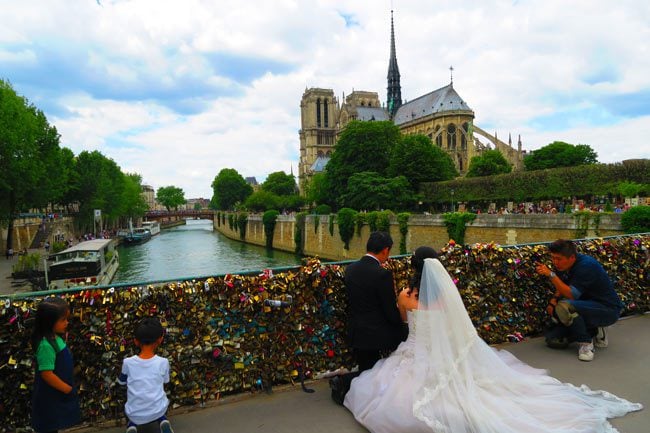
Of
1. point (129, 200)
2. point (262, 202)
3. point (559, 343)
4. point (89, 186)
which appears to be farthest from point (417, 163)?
point (129, 200)

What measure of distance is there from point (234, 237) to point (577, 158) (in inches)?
1929

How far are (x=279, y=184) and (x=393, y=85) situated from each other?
120ft

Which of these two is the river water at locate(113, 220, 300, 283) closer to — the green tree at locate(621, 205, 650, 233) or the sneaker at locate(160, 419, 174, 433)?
the green tree at locate(621, 205, 650, 233)

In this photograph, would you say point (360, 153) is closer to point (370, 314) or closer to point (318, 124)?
point (370, 314)

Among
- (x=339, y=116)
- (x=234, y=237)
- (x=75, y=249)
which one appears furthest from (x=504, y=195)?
(x=339, y=116)

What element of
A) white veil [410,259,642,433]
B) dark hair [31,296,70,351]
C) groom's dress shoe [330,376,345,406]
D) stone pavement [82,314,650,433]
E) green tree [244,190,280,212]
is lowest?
stone pavement [82,314,650,433]

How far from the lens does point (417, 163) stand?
4506 centimetres

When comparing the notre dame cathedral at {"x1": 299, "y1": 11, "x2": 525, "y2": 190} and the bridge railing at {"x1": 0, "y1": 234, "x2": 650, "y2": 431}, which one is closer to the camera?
the bridge railing at {"x1": 0, "y1": 234, "x2": 650, "y2": 431}

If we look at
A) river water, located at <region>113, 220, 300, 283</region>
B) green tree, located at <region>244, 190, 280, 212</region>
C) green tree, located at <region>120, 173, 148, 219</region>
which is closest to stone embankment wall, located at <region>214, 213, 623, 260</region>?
river water, located at <region>113, 220, 300, 283</region>

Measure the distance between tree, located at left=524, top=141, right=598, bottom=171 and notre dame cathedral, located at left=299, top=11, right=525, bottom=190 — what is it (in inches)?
310

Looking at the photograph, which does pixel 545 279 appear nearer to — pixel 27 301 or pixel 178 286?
pixel 178 286

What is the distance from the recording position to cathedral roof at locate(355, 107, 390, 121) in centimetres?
10175

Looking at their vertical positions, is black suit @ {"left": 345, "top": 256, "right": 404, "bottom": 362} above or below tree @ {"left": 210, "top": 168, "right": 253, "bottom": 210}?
below

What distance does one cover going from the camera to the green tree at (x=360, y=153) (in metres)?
50.3
